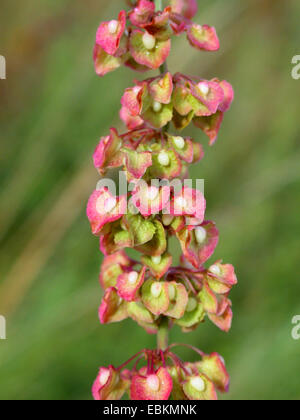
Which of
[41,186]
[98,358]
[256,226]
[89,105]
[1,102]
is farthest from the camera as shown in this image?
[1,102]

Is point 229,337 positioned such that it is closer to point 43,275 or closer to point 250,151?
point 43,275

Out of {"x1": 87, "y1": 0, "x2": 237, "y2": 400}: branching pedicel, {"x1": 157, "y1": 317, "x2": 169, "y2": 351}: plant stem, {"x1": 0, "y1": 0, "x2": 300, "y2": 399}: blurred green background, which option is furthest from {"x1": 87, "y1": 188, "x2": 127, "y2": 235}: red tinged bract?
{"x1": 0, "y1": 0, "x2": 300, "y2": 399}: blurred green background

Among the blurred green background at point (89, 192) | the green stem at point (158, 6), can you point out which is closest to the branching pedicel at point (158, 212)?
the green stem at point (158, 6)

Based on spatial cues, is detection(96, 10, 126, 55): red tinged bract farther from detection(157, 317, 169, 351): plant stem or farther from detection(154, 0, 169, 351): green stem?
detection(157, 317, 169, 351): plant stem

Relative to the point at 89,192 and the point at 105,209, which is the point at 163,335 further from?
the point at 89,192

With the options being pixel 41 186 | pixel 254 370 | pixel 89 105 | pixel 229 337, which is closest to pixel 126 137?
pixel 254 370

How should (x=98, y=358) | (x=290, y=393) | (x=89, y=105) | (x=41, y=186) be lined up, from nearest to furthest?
(x=290, y=393)
(x=98, y=358)
(x=41, y=186)
(x=89, y=105)

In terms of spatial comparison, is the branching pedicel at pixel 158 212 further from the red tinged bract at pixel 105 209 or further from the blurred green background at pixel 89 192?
the blurred green background at pixel 89 192
